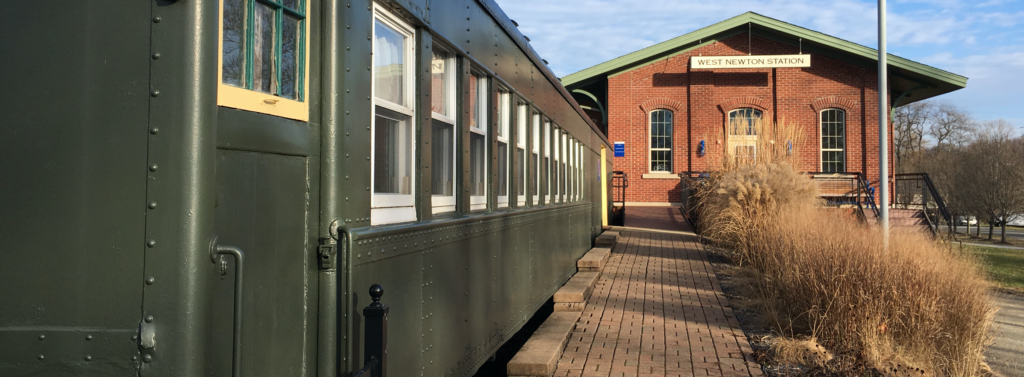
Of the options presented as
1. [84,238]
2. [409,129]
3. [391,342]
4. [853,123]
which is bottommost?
[391,342]

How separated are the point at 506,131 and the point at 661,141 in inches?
765

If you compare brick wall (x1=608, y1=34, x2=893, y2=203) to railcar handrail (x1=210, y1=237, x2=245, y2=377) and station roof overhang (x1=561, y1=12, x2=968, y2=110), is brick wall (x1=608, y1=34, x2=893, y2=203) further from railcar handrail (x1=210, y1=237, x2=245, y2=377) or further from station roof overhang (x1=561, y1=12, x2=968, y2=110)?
railcar handrail (x1=210, y1=237, x2=245, y2=377)

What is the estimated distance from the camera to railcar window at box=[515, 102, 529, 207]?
6312mm

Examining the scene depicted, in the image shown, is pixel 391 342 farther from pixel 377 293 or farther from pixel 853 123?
pixel 853 123

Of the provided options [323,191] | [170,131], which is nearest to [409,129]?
[323,191]

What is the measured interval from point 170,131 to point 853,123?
24.8 meters

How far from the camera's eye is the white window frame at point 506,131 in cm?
564

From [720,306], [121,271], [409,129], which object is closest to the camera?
[121,271]

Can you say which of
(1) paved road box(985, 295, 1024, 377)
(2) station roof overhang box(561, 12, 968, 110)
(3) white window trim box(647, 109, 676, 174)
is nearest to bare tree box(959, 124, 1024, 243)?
(2) station roof overhang box(561, 12, 968, 110)

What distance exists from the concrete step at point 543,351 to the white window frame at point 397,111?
1.81 m

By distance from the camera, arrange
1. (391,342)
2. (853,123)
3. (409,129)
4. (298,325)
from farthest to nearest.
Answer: (853,123)
(409,129)
(391,342)
(298,325)

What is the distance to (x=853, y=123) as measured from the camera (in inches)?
927

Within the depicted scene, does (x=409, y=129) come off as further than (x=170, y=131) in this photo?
Yes

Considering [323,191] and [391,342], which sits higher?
[323,191]
